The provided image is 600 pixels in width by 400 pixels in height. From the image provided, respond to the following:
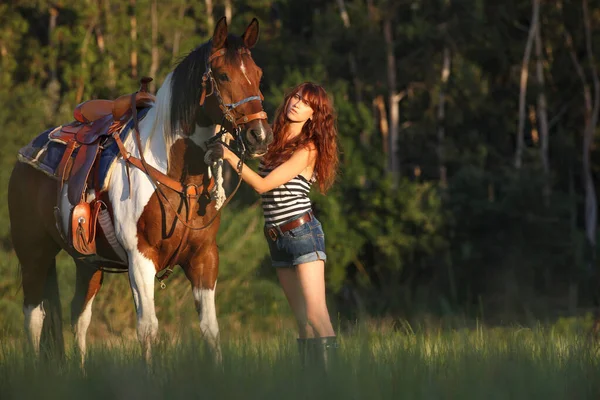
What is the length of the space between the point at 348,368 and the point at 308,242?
894 millimetres

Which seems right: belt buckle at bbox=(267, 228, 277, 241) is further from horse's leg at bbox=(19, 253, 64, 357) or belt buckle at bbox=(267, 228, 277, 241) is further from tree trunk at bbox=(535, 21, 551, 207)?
tree trunk at bbox=(535, 21, 551, 207)

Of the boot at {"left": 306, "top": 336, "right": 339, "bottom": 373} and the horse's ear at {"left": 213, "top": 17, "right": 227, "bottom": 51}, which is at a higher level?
the horse's ear at {"left": 213, "top": 17, "right": 227, "bottom": 51}

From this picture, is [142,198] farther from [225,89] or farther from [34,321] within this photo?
[34,321]

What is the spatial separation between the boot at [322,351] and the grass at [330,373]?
0.20ft

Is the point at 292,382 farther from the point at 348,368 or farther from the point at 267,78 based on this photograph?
the point at 267,78

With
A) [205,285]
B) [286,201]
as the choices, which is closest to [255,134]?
[286,201]

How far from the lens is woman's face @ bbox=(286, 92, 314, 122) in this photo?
6297 millimetres

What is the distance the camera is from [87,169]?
6.70 metres

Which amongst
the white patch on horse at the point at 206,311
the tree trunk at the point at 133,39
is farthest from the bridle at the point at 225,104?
the tree trunk at the point at 133,39

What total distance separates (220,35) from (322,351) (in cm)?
180

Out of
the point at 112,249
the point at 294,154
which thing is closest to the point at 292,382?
the point at 294,154

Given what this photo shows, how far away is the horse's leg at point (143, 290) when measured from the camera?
20.6 ft

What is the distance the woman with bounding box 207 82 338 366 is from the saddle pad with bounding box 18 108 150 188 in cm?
88

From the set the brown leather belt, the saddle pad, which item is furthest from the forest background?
the brown leather belt
